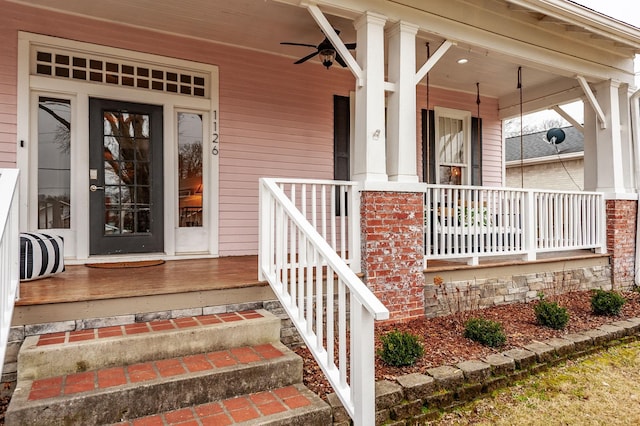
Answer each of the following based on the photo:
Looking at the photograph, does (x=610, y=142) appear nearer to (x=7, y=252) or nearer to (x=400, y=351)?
(x=400, y=351)

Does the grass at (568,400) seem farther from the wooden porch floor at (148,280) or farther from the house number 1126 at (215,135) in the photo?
the house number 1126 at (215,135)

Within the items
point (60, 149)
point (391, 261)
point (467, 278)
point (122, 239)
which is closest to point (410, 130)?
point (391, 261)

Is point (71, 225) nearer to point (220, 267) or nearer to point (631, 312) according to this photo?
point (220, 267)

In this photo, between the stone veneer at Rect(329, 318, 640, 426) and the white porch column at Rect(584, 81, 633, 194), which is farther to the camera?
the white porch column at Rect(584, 81, 633, 194)

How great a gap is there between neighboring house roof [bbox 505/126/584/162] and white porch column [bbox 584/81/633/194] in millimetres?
6055

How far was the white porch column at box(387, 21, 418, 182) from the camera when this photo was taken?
4.11 meters

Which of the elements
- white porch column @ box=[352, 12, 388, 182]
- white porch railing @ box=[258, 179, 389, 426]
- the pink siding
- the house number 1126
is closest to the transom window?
the pink siding

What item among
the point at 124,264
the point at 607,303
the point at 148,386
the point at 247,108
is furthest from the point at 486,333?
the point at 247,108

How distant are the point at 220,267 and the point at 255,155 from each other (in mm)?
1857

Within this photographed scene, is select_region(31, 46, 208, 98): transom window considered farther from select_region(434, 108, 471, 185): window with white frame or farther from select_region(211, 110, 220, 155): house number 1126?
select_region(434, 108, 471, 185): window with white frame

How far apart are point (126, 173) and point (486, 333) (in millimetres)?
4233

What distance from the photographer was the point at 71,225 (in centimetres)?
452

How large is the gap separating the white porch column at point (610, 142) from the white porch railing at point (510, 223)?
14.1 inches

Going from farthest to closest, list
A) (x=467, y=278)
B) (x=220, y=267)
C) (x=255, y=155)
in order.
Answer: (x=255, y=155)
(x=467, y=278)
(x=220, y=267)
